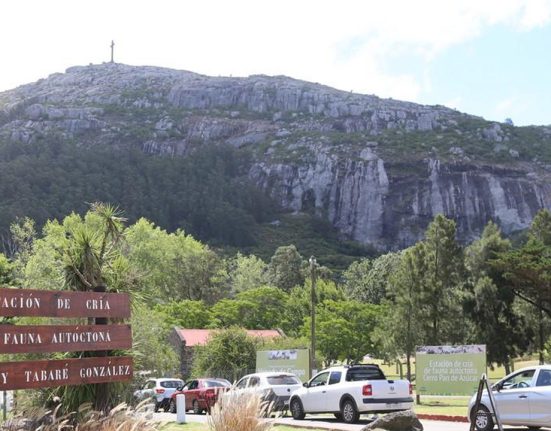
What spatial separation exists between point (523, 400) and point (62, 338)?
986 centimetres

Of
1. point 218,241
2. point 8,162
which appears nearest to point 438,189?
point 218,241

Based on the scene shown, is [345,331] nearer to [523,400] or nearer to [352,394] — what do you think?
[352,394]

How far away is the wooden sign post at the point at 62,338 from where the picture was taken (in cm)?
1052

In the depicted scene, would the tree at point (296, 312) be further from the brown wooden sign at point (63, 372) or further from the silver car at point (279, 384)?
the brown wooden sign at point (63, 372)

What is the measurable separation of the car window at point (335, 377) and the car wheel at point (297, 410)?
1424mm

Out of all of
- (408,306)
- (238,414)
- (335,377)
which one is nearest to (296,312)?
(408,306)

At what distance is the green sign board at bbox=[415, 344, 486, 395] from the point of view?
83.7ft

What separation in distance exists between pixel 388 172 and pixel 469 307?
474 feet

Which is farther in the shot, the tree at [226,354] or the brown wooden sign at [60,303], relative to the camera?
the tree at [226,354]

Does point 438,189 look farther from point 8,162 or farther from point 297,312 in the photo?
point 297,312

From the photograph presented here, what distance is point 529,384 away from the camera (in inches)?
628

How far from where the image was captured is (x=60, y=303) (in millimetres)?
11523

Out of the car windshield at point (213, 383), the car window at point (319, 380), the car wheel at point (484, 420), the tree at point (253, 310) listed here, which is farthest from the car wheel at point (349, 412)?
the tree at point (253, 310)

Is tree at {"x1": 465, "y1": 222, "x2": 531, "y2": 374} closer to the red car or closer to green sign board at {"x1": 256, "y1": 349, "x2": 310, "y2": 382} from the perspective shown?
green sign board at {"x1": 256, "y1": 349, "x2": 310, "y2": 382}
